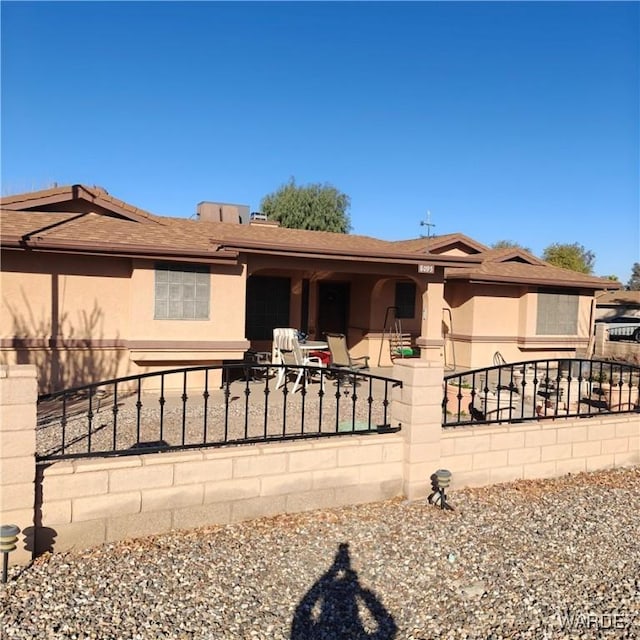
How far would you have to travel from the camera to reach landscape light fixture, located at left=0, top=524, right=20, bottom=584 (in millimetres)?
3768

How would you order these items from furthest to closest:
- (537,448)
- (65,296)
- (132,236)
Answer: (132,236) → (65,296) → (537,448)

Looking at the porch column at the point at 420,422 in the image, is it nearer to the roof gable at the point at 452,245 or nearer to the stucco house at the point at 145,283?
the stucco house at the point at 145,283

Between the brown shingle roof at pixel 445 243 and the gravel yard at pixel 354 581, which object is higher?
the brown shingle roof at pixel 445 243

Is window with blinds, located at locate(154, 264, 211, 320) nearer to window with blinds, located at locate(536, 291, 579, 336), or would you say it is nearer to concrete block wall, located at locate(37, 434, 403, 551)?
concrete block wall, located at locate(37, 434, 403, 551)

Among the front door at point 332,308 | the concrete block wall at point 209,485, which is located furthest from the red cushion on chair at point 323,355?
the concrete block wall at point 209,485

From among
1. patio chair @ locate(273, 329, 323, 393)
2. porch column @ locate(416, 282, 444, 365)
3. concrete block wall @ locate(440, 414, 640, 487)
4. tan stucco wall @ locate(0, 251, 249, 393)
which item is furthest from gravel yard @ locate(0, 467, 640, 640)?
porch column @ locate(416, 282, 444, 365)

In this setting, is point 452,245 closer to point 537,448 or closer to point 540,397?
point 540,397

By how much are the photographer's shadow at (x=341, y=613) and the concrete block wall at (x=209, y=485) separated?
105 cm

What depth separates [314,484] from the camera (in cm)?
519

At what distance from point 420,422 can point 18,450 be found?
136 inches

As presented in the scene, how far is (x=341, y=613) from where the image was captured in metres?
3.68

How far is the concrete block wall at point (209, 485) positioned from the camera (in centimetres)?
426

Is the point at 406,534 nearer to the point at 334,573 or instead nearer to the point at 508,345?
the point at 334,573

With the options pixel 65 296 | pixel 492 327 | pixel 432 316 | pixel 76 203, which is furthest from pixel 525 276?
pixel 65 296
